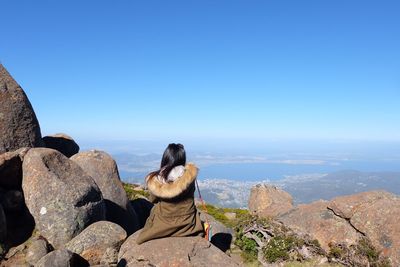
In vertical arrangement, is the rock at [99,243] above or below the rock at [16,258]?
above

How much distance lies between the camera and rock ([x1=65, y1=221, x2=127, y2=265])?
14195 millimetres

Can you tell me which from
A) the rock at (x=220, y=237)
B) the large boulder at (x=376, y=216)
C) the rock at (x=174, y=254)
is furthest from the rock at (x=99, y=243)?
the large boulder at (x=376, y=216)

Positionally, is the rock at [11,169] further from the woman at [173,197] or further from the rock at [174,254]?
the woman at [173,197]

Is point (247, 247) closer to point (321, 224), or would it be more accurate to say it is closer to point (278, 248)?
point (278, 248)

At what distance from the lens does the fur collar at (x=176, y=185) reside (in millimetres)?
12305

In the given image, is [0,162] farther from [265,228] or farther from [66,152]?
[265,228]

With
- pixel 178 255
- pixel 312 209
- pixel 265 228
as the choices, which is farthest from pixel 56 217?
pixel 312 209

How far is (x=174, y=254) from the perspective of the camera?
12.5 metres

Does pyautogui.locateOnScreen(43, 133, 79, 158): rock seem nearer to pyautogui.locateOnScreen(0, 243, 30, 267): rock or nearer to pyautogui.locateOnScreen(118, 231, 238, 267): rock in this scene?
pyautogui.locateOnScreen(0, 243, 30, 267): rock

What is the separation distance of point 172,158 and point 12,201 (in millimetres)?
10756

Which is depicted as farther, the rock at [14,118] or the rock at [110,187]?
the rock at [14,118]

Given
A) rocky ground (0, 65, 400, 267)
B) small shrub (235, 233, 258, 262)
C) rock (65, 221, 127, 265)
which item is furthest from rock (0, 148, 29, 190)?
small shrub (235, 233, 258, 262)

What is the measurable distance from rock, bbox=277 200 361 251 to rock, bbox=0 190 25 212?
14.0 m

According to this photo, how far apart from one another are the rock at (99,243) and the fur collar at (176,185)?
12.1 ft
